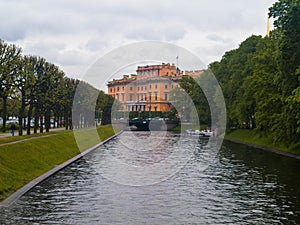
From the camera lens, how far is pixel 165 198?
23734 millimetres

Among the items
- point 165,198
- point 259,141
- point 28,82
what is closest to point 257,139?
point 259,141

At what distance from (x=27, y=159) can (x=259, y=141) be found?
139 feet

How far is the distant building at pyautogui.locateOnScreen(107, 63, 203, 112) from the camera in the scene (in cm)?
16425

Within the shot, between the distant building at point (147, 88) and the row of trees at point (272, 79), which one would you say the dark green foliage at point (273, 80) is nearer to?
the row of trees at point (272, 79)

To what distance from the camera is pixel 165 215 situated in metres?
19.7

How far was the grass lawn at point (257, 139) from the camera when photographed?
50.9 metres

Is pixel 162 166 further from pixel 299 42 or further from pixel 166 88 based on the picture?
pixel 166 88

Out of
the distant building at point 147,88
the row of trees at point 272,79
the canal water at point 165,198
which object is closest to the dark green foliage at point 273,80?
the row of trees at point 272,79

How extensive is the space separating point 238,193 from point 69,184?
1010cm

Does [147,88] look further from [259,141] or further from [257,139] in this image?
[259,141]

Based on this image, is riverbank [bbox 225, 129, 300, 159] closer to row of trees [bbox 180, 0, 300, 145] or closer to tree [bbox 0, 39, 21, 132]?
row of trees [bbox 180, 0, 300, 145]

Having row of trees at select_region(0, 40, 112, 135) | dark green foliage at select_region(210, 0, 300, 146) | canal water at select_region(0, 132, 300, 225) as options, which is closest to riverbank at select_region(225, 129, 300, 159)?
dark green foliage at select_region(210, 0, 300, 146)

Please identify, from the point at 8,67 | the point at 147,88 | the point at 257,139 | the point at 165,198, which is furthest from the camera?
the point at 147,88

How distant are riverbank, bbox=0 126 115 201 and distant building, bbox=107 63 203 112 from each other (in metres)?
117
